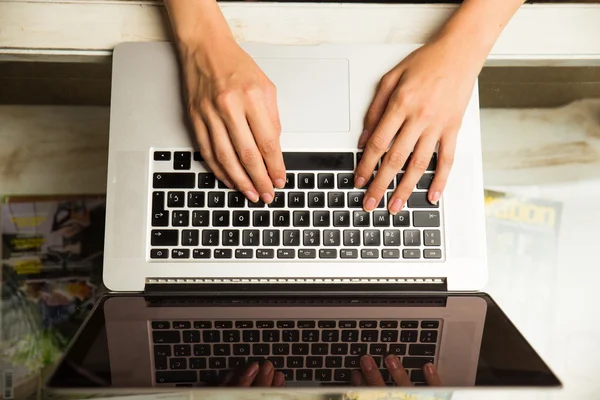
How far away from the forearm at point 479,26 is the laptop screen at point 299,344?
0.28 metres

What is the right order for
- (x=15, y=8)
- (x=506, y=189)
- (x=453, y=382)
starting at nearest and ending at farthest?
(x=453, y=382) < (x=15, y=8) < (x=506, y=189)

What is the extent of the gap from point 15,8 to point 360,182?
0.44 m

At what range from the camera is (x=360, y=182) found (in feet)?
1.62

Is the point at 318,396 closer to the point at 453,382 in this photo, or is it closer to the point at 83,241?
the point at 453,382

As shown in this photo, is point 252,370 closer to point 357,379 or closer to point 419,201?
point 357,379

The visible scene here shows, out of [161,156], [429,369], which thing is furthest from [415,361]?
[161,156]

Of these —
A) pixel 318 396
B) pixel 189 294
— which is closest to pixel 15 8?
pixel 189 294

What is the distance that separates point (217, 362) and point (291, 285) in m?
0.11

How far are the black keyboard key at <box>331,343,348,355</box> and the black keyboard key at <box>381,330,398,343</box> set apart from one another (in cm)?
4

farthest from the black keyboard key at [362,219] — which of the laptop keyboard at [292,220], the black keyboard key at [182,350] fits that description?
the black keyboard key at [182,350]

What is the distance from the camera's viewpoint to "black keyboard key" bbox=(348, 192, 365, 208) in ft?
1.62

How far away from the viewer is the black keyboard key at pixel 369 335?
0.44m

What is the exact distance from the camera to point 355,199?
0.50 meters

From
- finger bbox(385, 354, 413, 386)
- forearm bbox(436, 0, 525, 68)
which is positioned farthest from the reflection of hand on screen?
forearm bbox(436, 0, 525, 68)
